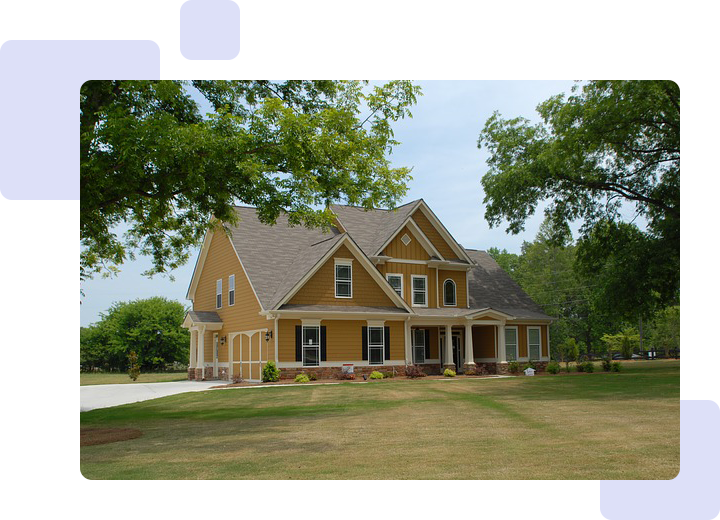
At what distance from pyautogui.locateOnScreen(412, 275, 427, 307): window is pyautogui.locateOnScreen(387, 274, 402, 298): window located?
57cm

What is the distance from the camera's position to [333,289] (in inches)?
790

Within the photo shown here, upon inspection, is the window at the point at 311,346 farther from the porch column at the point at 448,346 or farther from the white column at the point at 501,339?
the white column at the point at 501,339

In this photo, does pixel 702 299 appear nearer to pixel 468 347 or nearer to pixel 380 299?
pixel 380 299

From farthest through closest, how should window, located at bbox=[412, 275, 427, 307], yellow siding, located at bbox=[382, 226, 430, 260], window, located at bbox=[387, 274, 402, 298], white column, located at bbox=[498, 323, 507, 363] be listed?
white column, located at bbox=[498, 323, 507, 363], window, located at bbox=[412, 275, 427, 307], window, located at bbox=[387, 274, 402, 298], yellow siding, located at bbox=[382, 226, 430, 260]

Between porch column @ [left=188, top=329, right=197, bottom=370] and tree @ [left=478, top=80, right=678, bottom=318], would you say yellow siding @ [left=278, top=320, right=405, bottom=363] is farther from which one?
tree @ [left=478, top=80, right=678, bottom=318]

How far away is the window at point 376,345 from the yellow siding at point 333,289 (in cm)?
91

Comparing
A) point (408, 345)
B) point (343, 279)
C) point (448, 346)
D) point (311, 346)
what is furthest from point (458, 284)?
point (311, 346)

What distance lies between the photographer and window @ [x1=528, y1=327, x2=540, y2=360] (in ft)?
80.2

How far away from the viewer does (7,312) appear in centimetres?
484

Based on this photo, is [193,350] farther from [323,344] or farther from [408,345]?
[408,345]

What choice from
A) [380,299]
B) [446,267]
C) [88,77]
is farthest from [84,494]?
[446,267]

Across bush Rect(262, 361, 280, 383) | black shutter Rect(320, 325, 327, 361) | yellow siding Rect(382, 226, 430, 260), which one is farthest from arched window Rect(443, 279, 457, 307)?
bush Rect(262, 361, 280, 383)

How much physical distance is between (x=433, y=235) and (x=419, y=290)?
2224 mm

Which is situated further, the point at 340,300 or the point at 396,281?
the point at 396,281
